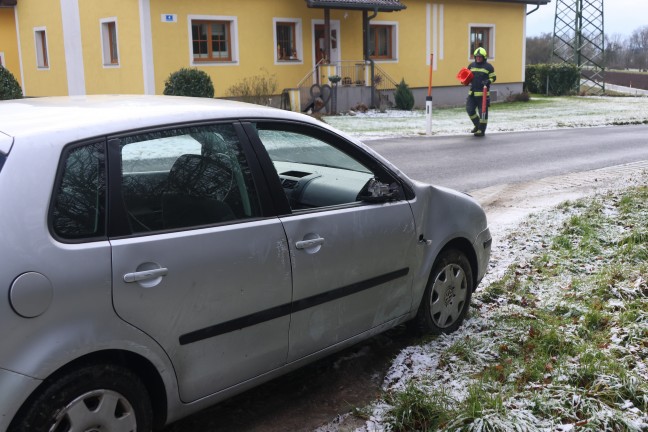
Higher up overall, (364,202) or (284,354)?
(364,202)

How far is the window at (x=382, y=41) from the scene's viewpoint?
30.9 meters

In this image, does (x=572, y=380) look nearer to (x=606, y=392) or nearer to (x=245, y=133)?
(x=606, y=392)

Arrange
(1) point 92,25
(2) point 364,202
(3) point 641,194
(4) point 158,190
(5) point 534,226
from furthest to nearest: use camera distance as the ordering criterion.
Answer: (1) point 92,25 < (3) point 641,194 < (5) point 534,226 < (2) point 364,202 < (4) point 158,190

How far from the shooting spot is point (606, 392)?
3.66 meters

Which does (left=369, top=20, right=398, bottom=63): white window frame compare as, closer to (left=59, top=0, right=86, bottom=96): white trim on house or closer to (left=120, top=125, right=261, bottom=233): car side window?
(left=59, top=0, right=86, bottom=96): white trim on house

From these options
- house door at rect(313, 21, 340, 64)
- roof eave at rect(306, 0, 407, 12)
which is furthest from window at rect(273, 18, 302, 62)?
roof eave at rect(306, 0, 407, 12)

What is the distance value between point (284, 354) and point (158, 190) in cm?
105

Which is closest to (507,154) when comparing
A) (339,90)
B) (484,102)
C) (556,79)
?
(484,102)

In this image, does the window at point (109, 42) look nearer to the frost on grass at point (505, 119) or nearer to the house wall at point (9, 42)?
the house wall at point (9, 42)

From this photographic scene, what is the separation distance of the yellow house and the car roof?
18768 millimetres

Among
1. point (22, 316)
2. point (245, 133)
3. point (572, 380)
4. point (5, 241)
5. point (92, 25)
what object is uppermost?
point (92, 25)

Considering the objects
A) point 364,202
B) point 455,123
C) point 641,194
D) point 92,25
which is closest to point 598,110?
point 455,123

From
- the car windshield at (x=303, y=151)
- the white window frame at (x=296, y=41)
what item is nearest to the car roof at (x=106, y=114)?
the car windshield at (x=303, y=151)

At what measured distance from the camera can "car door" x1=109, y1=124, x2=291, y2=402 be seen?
301cm
